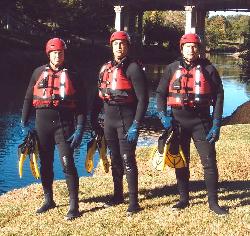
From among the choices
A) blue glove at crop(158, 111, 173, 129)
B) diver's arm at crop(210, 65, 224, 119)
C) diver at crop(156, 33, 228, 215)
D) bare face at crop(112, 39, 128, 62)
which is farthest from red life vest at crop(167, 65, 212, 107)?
bare face at crop(112, 39, 128, 62)

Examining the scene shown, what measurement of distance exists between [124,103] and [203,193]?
8.37ft

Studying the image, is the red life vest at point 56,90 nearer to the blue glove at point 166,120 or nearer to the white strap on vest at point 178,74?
the blue glove at point 166,120

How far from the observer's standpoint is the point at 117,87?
7645 mm

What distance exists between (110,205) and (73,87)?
212cm

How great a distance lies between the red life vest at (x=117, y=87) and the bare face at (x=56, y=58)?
732 millimetres

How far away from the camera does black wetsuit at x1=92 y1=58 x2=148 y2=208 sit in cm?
760

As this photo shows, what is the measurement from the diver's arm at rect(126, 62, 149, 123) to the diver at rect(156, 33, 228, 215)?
0.28 metres

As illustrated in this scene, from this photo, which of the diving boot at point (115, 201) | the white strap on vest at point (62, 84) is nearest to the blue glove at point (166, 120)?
the white strap on vest at point (62, 84)

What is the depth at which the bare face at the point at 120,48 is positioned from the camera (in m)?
7.64

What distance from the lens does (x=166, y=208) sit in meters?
8.14

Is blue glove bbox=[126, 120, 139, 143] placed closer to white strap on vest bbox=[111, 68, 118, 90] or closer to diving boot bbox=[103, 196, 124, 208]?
white strap on vest bbox=[111, 68, 118, 90]

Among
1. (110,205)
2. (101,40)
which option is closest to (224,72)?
(101,40)

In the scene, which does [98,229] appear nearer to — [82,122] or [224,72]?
[82,122]

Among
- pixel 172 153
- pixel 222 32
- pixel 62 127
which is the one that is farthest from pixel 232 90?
pixel 222 32
